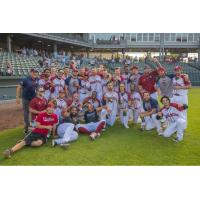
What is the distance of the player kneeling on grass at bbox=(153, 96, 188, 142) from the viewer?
7355 mm

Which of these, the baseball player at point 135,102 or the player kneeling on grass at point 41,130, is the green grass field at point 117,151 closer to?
the player kneeling on grass at point 41,130

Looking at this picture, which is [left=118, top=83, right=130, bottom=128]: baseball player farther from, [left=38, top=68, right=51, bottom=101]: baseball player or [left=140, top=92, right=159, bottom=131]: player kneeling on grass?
[left=38, top=68, right=51, bottom=101]: baseball player

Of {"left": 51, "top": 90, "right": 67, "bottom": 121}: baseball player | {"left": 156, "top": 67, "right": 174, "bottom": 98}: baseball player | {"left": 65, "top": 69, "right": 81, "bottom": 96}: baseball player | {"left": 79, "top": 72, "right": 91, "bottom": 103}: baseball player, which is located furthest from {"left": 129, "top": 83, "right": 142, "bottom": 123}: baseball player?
{"left": 51, "top": 90, "right": 67, "bottom": 121}: baseball player

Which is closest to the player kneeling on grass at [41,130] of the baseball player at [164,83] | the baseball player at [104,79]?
the baseball player at [104,79]

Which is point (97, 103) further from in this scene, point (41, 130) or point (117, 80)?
point (41, 130)

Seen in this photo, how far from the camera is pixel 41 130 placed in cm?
709

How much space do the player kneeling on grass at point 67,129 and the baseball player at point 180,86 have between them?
2857 millimetres

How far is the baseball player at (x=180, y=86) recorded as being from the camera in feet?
26.4

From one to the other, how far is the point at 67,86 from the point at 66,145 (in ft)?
11.0

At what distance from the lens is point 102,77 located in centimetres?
999

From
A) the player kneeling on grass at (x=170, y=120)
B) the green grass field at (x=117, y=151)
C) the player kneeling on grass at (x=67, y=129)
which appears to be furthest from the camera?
the player kneeling on grass at (x=170, y=120)

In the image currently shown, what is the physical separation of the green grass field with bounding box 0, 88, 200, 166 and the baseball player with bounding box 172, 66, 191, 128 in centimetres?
97

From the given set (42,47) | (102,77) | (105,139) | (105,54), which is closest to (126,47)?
(105,54)

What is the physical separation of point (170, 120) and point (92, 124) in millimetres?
2127
